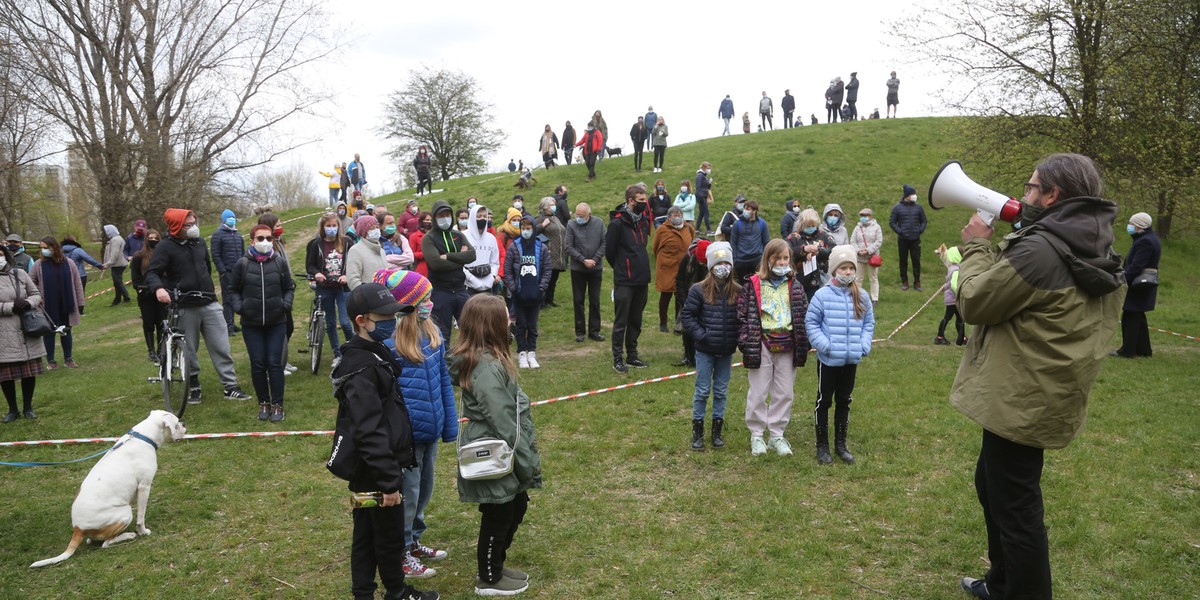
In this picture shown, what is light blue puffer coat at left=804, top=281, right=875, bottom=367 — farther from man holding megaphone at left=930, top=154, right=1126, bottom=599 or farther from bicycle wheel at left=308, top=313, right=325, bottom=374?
bicycle wheel at left=308, top=313, right=325, bottom=374

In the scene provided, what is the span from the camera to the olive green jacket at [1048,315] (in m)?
3.33

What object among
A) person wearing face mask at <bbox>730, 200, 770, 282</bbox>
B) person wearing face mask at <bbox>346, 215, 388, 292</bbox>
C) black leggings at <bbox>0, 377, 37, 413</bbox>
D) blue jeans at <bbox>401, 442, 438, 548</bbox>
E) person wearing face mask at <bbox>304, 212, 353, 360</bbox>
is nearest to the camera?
blue jeans at <bbox>401, 442, 438, 548</bbox>

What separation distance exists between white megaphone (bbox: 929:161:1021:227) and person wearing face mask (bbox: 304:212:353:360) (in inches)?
297

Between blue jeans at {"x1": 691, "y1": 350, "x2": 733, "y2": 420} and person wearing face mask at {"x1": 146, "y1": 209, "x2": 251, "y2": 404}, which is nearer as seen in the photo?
blue jeans at {"x1": 691, "y1": 350, "x2": 733, "y2": 420}

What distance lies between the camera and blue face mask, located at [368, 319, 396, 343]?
416 centimetres

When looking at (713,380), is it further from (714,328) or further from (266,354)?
(266,354)

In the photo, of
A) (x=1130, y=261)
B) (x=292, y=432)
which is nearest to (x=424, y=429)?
(x=292, y=432)

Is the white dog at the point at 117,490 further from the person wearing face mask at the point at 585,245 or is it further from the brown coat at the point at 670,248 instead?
the brown coat at the point at 670,248

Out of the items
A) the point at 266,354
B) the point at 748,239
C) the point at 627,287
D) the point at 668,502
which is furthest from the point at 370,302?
the point at 748,239

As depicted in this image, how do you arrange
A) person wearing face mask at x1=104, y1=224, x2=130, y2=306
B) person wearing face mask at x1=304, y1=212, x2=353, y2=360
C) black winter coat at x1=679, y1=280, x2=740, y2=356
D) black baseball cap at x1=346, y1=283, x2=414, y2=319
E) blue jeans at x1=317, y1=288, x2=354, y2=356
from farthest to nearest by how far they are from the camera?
person wearing face mask at x1=104, y1=224, x2=130, y2=306, blue jeans at x1=317, y1=288, x2=354, y2=356, person wearing face mask at x1=304, y1=212, x2=353, y2=360, black winter coat at x1=679, y1=280, x2=740, y2=356, black baseball cap at x1=346, y1=283, x2=414, y2=319

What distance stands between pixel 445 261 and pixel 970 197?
660 centimetres

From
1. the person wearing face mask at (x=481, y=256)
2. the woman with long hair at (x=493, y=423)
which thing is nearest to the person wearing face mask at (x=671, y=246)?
the person wearing face mask at (x=481, y=256)

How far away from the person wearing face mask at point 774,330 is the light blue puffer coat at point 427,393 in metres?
2.84

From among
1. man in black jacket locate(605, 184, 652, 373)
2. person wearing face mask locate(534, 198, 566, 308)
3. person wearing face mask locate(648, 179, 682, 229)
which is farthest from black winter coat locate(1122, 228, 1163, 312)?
person wearing face mask locate(648, 179, 682, 229)
